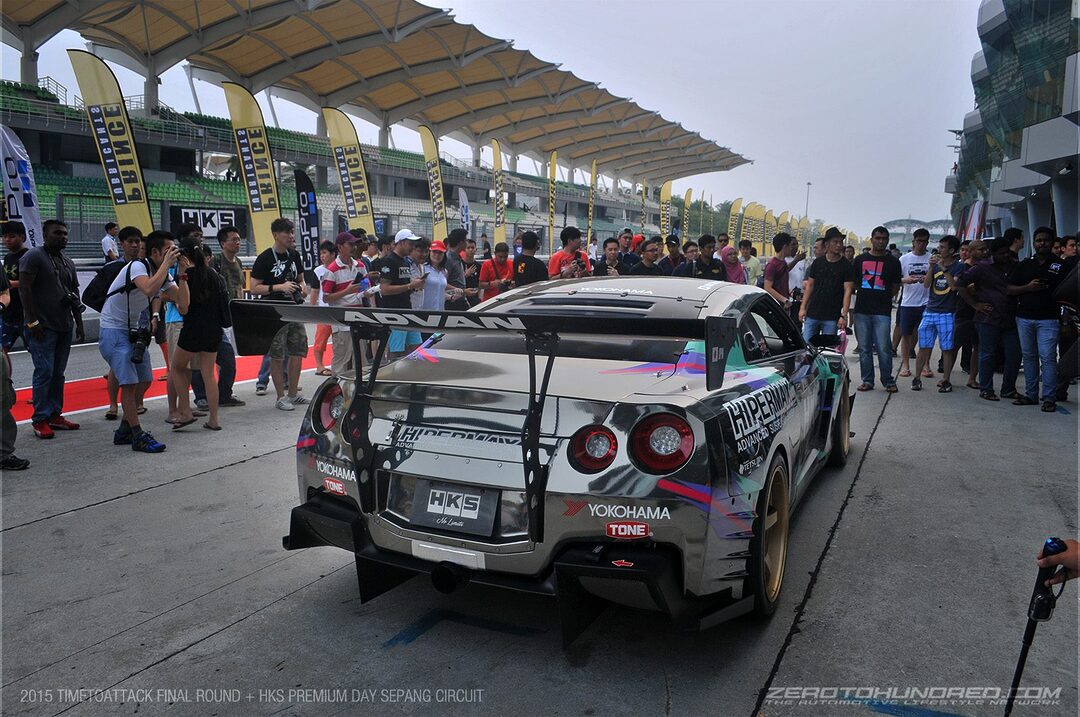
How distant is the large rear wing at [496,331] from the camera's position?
8.21ft

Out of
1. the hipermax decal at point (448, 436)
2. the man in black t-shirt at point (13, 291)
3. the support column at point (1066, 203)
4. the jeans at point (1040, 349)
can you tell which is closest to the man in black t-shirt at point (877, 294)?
the jeans at point (1040, 349)

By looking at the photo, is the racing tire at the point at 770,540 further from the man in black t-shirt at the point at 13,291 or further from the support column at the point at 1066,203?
the support column at the point at 1066,203

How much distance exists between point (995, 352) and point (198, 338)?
27.2 ft

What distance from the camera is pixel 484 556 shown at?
274 centimetres

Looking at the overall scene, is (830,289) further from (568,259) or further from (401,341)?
(401,341)

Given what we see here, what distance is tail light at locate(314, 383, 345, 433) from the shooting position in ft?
10.4

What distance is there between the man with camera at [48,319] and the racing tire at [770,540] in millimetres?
5644

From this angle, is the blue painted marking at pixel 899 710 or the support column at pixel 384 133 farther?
the support column at pixel 384 133

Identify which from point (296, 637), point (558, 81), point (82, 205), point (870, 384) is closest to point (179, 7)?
point (82, 205)

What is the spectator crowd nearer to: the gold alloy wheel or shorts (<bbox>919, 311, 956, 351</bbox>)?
shorts (<bbox>919, 311, 956, 351</bbox>)

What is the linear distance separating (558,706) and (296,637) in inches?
44.8

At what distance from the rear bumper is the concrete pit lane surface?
25cm

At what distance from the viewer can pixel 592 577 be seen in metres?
2.58

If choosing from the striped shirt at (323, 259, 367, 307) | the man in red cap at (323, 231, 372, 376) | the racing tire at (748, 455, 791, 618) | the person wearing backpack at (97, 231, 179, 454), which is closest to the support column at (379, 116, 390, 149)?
the man in red cap at (323, 231, 372, 376)
